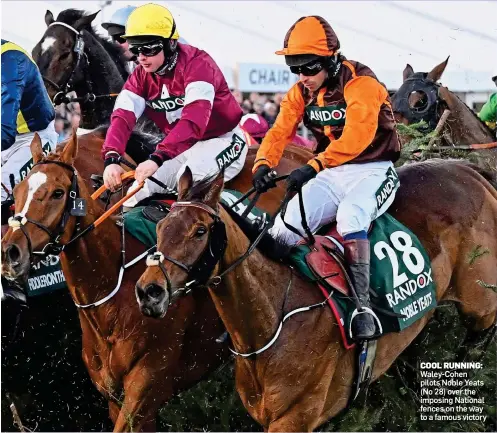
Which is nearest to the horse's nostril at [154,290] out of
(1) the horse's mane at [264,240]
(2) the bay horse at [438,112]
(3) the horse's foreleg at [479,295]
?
(1) the horse's mane at [264,240]

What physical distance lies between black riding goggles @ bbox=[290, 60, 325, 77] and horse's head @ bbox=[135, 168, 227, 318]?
113 cm

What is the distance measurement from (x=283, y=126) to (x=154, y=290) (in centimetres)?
184

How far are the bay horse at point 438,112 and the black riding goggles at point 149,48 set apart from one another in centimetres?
302

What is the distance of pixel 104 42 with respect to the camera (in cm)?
830

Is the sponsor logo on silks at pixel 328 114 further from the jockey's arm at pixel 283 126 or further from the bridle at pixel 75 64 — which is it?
the bridle at pixel 75 64

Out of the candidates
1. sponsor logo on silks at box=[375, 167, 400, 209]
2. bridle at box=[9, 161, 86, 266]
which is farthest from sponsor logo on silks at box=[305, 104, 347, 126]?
bridle at box=[9, 161, 86, 266]

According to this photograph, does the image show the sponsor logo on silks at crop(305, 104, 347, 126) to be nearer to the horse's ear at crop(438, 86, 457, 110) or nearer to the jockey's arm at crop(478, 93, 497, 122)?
the horse's ear at crop(438, 86, 457, 110)

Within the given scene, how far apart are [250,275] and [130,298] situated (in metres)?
1.06

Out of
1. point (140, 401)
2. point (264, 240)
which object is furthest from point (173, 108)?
point (140, 401)

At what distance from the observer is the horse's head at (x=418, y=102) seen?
8391 mm

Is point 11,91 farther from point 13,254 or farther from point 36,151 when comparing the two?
point 13,254

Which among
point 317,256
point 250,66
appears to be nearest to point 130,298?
point 317,256

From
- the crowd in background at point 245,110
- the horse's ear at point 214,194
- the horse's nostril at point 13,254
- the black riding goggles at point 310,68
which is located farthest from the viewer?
the crowd in background at point 245,110

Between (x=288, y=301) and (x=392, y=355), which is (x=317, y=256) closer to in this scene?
(x=288, y=301)
